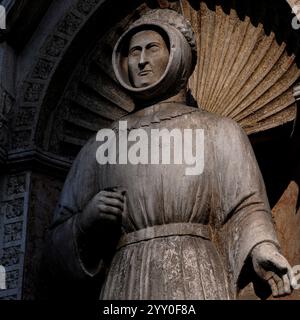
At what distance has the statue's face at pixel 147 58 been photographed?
745 centimetres

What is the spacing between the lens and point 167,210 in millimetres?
7035

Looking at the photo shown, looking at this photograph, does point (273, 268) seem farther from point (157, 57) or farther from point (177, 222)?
point (157, 57)

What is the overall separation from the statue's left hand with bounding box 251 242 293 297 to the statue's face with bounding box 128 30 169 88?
3.67 feet

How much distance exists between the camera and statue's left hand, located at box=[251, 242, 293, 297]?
6652mm

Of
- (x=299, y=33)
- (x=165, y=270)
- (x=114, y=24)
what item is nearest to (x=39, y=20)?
(x=114, y=24)

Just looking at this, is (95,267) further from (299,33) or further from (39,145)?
(299,33)

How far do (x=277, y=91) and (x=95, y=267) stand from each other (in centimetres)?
144

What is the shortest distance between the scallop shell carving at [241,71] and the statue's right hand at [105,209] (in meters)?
1.11

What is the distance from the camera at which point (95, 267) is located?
725cm

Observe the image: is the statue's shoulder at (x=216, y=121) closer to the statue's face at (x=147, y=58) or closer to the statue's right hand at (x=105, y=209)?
the statue's face at (x=147, y=58)

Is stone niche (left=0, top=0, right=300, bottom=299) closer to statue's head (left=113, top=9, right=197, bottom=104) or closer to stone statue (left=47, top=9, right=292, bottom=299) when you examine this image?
stone statue (left=47, top=9, right=292, bottom=299)

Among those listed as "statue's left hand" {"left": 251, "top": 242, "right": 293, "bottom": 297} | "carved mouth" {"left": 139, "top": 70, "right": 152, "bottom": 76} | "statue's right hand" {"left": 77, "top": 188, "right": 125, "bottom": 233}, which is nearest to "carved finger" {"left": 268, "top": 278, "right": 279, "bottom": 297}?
"statue's left hand" {"left": 251, "top": 242, "right": 293, "bottom": 297}

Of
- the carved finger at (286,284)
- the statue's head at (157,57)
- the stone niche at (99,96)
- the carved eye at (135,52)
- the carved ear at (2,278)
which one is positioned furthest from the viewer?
the stone niche at (99,96)

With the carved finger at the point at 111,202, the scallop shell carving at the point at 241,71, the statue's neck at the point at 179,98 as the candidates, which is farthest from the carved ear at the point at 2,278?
the scallop shell carving at the point at 241,71
